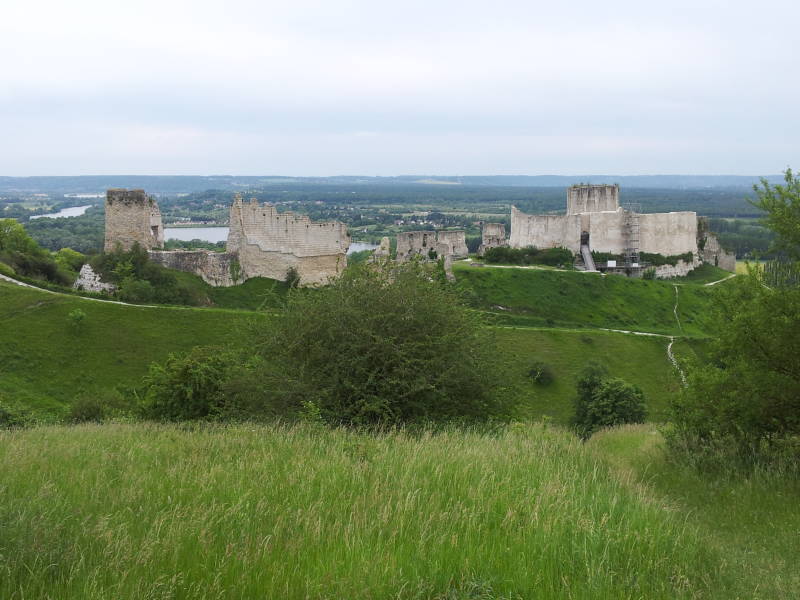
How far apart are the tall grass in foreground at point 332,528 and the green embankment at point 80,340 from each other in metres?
19.0

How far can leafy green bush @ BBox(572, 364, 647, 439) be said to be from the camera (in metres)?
30.1

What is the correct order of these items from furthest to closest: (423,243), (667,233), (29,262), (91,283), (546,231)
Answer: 1. (546,231)
2. (667,233)
3. (423,243)
4. (29,262)
5. (91,283)

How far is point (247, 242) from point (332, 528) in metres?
39.3

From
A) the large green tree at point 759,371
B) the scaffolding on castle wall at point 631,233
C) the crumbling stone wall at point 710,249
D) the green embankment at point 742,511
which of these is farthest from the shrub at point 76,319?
the crumbling stone wall at point 710,249

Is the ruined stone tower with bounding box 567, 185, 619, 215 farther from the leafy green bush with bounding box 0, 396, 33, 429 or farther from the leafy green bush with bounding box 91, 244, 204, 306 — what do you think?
the leafy green bush with bounding box 0, 396, 33, 429

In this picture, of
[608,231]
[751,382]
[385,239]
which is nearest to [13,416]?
[751,382]

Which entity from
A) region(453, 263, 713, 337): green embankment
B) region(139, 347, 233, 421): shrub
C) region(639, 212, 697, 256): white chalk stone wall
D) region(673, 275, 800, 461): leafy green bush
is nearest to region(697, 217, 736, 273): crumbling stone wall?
region(639, 212, 697, 256): white chalk stone wall

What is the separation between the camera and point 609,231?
62562 mm

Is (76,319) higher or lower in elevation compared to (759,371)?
lower

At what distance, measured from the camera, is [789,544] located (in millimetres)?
8062

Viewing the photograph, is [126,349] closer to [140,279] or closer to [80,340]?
[80,340]

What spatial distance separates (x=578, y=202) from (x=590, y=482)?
6092 centimetres

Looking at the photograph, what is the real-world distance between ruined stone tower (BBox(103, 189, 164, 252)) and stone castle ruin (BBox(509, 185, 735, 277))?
33280 mm

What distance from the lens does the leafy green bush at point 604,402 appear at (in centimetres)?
3011
